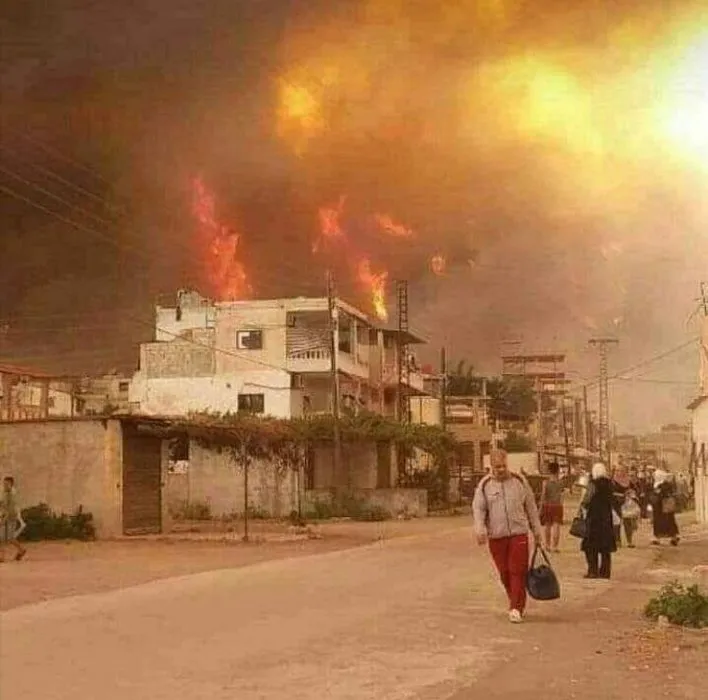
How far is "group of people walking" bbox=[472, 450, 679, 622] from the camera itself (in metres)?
9.84

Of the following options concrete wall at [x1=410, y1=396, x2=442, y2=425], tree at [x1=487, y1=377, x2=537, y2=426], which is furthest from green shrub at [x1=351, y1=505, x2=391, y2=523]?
tree at [x1=487, y1=377, x2=537, y2=426]

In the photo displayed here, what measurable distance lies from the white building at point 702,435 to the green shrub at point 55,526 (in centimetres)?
1510

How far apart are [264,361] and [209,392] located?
308 cm

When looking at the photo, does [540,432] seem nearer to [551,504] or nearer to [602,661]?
[551,504]

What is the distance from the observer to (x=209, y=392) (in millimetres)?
53656

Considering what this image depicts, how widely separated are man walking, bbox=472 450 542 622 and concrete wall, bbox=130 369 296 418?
40.6 meters

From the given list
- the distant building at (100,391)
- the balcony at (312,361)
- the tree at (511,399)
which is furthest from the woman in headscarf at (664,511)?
the tree at (511,399)

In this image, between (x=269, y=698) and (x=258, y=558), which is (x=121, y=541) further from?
(x=269, y=698)

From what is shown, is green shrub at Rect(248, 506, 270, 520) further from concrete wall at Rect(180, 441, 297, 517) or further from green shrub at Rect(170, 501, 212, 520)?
green shrub at Rect(170, 501, 212, 520)

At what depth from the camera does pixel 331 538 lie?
25.2 m

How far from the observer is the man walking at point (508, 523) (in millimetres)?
9805

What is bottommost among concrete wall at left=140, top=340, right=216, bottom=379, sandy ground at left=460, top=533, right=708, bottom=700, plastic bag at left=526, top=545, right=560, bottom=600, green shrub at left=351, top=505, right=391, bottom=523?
green shrub at left=351, top=505, right=391, bottom=523

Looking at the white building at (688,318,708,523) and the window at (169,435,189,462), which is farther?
the window at (169,435,189,462)

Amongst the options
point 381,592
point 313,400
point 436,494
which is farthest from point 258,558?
point 313,400
